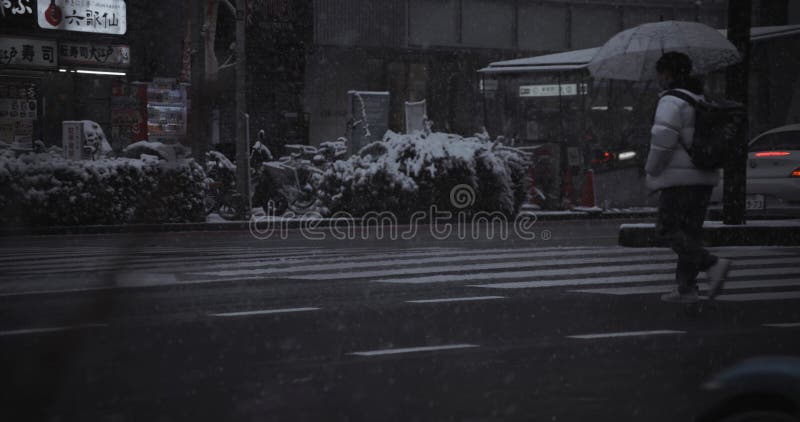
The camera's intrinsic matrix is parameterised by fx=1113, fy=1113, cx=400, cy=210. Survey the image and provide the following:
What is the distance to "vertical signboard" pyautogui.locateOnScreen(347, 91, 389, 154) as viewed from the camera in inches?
872

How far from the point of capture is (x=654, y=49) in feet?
59.4

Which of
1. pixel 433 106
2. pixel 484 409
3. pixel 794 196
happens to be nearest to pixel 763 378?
pixel 484 409

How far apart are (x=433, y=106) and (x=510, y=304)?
1081 inches

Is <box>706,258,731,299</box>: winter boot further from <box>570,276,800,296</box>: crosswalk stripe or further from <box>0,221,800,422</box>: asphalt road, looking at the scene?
<box>570,276,800,296</box>: crosswalk stripe

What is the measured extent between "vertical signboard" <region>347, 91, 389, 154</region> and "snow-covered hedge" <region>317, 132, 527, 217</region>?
1171 mm

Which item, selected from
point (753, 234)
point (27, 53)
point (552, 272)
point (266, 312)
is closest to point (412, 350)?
point (266, 312)

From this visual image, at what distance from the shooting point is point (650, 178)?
8.10 meters

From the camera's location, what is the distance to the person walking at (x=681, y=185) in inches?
313

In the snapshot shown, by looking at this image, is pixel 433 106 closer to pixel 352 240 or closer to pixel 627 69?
pixel 627 69

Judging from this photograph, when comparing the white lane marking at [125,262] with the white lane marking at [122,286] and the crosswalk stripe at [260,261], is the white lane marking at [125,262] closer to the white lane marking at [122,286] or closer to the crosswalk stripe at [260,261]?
the crosswalk stripe at [260,261]

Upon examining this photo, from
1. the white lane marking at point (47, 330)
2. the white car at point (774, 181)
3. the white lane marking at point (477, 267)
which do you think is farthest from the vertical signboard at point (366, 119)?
the white lane marking at point (47, 330)

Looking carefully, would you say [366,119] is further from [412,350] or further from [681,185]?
[412,350]

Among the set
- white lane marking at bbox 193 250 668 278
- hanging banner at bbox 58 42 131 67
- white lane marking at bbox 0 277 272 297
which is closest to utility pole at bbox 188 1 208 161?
hanging banner at bbox 58 42 131 67

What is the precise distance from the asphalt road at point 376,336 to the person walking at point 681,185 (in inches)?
15.7
